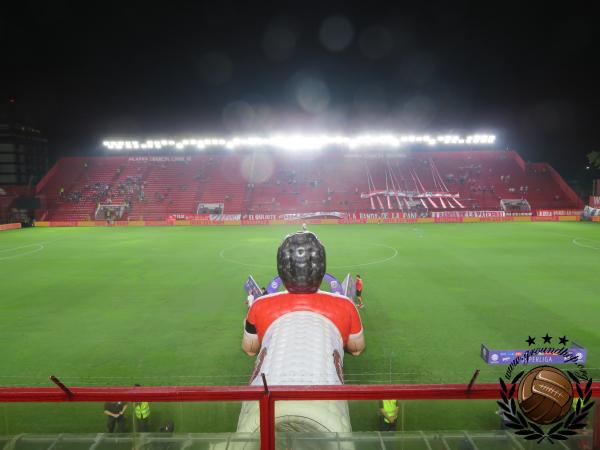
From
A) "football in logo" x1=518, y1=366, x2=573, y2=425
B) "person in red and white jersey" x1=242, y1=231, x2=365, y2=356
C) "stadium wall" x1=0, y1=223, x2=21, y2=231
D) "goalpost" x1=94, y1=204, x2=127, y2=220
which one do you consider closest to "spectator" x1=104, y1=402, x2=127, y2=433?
"person in red and white jersey" x1=242, y1=231, x2=365, y2=356

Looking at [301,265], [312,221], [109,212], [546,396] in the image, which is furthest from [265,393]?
[109,212]

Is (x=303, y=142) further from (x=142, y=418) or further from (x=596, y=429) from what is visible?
(x=596, y=429)

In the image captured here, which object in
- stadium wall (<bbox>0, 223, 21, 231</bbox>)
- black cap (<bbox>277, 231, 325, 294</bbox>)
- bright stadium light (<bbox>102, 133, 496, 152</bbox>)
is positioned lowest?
stadium wall (<bbox>0, 223, 21, 231</bbox>)

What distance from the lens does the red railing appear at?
2.09m

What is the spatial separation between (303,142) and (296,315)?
56380mm

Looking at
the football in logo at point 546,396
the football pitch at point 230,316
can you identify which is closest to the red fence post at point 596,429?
the football in logo at point 546,396

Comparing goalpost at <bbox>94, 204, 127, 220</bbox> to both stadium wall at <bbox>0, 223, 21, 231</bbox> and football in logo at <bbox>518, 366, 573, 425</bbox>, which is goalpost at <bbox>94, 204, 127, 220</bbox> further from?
football in logo at <bbox>518, 366, 573, 425</bbox>

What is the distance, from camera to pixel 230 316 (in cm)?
1213

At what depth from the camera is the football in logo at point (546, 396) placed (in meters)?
1.94

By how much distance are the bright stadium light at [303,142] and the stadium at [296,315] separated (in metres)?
8.40

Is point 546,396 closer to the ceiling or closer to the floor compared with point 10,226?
closer to the ceiling

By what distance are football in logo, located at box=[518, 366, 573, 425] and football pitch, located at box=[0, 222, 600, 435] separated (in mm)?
378

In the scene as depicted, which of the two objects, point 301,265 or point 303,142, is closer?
point 301,265

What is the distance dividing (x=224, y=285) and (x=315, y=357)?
12768 millimetres
